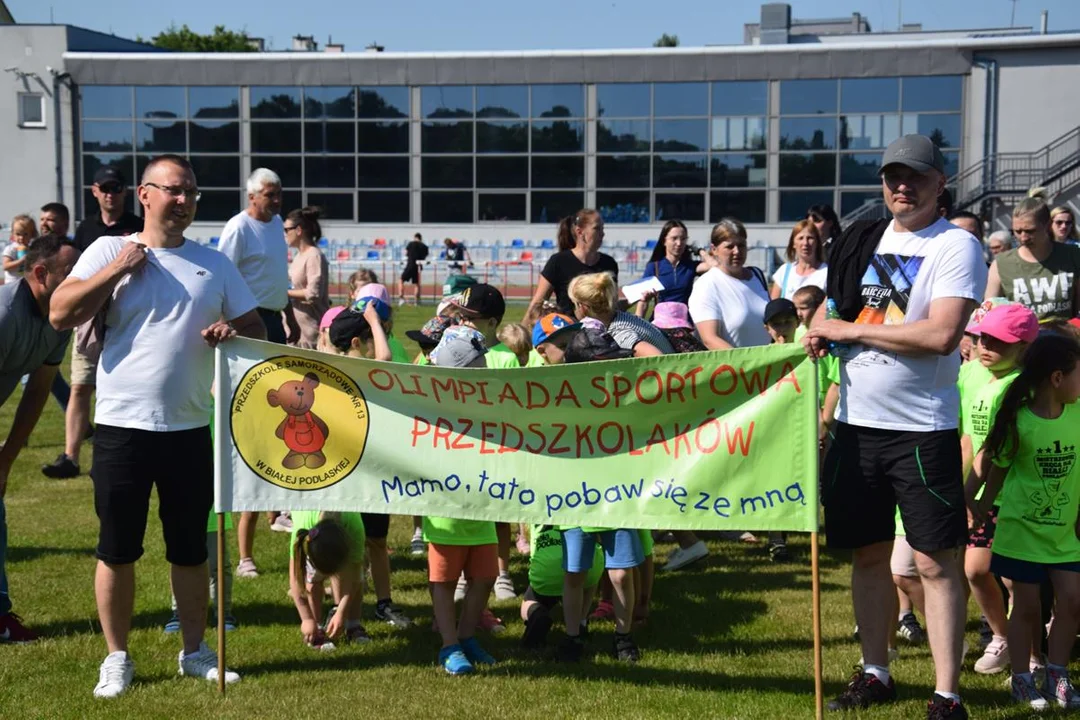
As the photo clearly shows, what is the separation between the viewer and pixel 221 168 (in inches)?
1732

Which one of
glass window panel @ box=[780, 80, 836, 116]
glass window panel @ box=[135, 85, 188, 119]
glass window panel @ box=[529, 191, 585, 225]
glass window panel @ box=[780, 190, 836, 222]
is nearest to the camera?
glass window panel @ box=[780, 80, 836, 116]

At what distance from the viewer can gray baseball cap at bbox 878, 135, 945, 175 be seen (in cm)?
477

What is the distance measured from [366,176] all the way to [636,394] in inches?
1558

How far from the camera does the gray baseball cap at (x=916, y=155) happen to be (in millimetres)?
4770

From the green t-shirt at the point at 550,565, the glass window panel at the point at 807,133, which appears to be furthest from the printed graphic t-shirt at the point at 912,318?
the glass window panel at the point at 807,133

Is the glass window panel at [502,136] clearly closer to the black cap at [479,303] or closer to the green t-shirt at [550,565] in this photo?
the black cap at [479,303]

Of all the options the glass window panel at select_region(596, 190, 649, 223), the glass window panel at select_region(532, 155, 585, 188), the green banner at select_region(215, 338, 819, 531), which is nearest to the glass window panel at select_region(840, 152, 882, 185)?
the glass window panel at select_region(596, 190, 649, 223)

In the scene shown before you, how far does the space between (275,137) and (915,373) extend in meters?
41.2

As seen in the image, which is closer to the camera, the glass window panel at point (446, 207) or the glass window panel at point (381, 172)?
the glass window panel at point (446, 207)

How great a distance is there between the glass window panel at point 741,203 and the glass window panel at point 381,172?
1079 cm

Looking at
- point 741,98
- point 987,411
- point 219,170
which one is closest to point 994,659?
point 987,411

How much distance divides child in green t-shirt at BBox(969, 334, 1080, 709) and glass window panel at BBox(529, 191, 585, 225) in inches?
1479

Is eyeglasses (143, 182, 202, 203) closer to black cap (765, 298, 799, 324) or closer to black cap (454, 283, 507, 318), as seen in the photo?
black cap (454, 283, 507, 318)

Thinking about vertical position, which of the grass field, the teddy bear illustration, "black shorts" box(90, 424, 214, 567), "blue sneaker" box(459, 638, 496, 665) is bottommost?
the grass field
